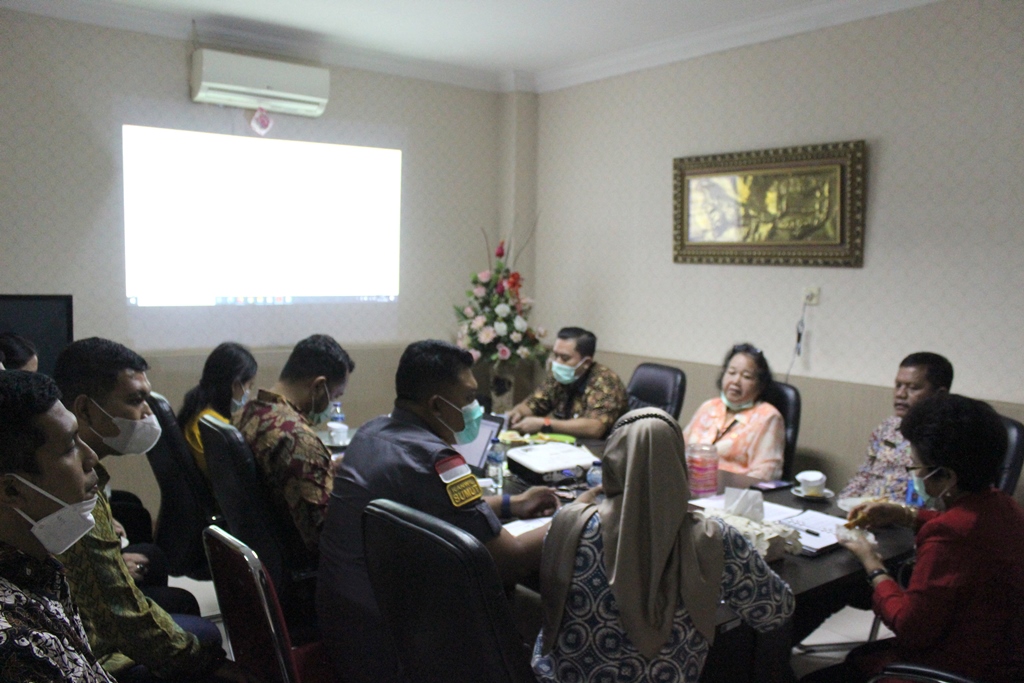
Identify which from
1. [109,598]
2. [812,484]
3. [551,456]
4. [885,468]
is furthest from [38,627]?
[885,468]

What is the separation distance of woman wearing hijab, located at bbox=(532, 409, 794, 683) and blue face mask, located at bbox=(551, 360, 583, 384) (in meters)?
2.25

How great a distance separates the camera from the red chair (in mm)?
1718

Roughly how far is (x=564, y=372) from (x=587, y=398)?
179mm

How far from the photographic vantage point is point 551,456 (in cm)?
285

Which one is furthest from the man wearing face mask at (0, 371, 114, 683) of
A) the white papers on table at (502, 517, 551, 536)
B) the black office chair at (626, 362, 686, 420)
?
the black office chair at (626, 362, 686, 420)

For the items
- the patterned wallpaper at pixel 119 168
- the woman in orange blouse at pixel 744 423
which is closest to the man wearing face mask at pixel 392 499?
the woman in orange blouse at pixel 744 423

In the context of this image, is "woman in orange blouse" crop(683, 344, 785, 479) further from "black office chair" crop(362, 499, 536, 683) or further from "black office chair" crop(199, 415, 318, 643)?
"black office chair" crop(362, 499, 536, 683)

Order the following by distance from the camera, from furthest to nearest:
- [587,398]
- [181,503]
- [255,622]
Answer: [587,398]
[181,503]
[255,622]

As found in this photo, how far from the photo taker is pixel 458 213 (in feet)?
17.1

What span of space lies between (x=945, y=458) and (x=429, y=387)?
1.24 m

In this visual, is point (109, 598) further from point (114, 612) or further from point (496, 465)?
point (496, 465)

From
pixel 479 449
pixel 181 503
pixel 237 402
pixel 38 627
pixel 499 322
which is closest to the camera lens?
pixel 38 627

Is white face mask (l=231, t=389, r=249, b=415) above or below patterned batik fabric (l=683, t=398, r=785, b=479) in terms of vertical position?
above

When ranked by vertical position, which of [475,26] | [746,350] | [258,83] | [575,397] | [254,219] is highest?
[475,26]
